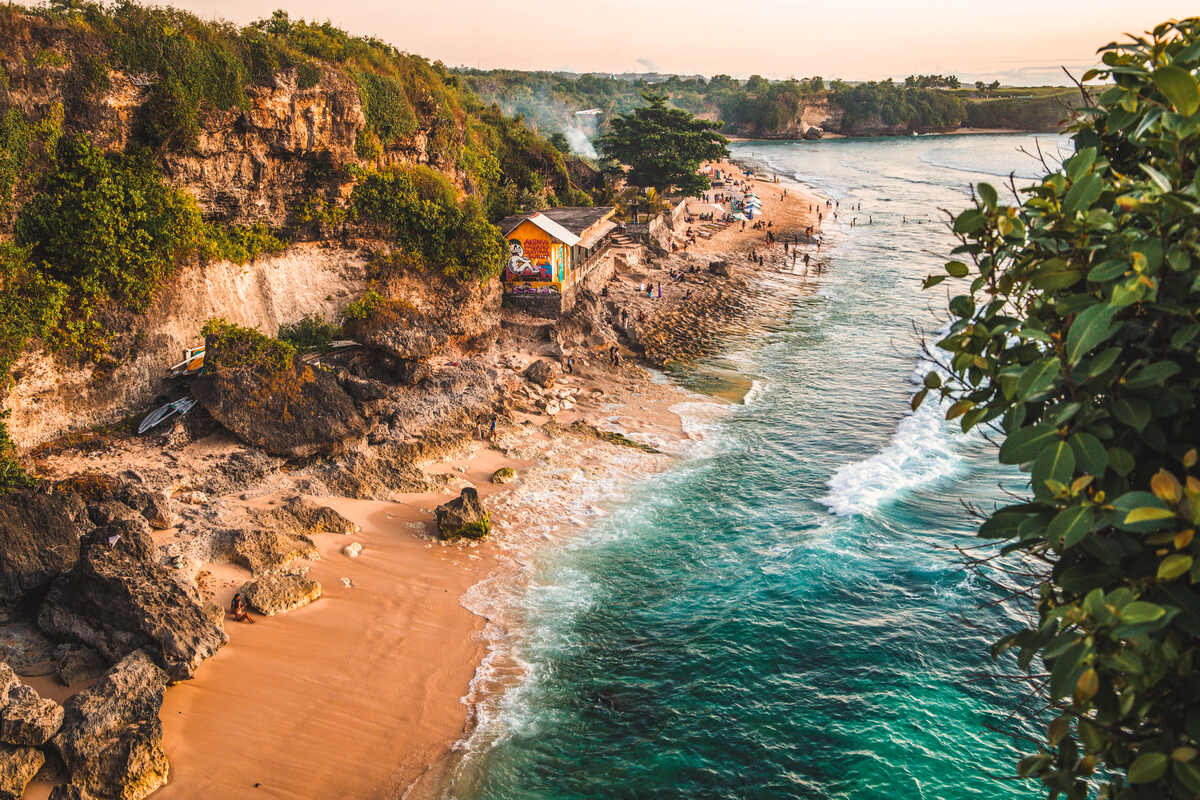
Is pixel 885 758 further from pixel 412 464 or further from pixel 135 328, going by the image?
pixel 135 328

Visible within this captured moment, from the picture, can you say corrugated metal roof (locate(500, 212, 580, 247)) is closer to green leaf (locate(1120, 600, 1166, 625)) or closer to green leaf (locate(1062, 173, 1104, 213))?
green leaf (locate(1062, 173, 1104, 213))

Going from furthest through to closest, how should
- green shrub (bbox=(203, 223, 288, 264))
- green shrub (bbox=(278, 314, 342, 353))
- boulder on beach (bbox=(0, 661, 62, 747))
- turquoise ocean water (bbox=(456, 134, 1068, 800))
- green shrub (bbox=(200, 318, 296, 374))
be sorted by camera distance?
1. green shrub (bbox=(278, 314, 342, 353))
2. green shrub (bbox=(203, 223, 288, 264))
3. green shrub (bbox=(200, 318, 296, 374))
4. turquoise ocean water (bbox=(456, 134, 1068, 800))
5. boulder on beach (bbox=(0, 661, 62, 747))

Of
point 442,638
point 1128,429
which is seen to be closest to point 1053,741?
point 1128,429

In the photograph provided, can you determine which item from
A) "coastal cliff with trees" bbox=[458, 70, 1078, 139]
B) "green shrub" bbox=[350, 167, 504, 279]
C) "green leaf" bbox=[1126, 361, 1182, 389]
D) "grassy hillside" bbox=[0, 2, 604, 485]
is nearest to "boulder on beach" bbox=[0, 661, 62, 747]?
"grassy hillside" bbox=[0, 2, 604, 485]

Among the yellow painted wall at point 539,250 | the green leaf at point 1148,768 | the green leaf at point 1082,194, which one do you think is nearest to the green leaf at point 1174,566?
the green leaf at point 1148,768

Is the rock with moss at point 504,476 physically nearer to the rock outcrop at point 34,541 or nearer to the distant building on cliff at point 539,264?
the rock outcrop at point 34,541

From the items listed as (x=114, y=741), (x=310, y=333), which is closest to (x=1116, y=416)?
(x=114, y=741)
